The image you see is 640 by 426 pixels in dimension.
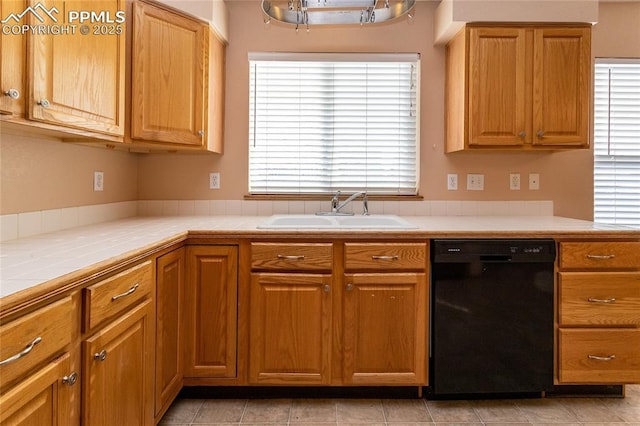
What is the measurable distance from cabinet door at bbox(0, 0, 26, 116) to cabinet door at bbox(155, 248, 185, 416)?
2.55 ft

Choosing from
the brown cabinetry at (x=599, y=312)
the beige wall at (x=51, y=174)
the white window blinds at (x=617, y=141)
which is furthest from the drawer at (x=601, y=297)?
the beige wall at (x=51, y=174)

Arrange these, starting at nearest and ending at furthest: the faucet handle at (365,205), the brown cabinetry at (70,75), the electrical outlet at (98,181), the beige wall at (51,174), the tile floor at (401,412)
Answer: the brown cabinetry at (70,75) → the beige wall at (51,174) → the tile floor at (401,412) → the electrical outlet at (98,181) → the faucet handle at (365,205)

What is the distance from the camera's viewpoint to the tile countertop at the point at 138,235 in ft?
3.80

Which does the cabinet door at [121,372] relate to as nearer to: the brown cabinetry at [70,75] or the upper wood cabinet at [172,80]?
the brown cabinetry at [70,75]

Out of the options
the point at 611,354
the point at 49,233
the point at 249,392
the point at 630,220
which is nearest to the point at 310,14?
the point at 49,233

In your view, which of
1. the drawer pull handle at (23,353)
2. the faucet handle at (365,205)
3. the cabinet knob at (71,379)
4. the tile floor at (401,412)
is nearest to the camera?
the drawer pull handle at (23,353)

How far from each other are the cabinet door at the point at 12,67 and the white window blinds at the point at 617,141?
330 centimetres

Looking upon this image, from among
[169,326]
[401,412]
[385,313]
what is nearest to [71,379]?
[169,326]

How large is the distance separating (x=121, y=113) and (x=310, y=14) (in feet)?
3.40

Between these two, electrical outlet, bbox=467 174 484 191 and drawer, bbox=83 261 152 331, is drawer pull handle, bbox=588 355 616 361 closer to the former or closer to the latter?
electrical outlet, bbox=467 174 484 191

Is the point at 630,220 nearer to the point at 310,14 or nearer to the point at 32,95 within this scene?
the point at 310,14

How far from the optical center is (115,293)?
1406mm

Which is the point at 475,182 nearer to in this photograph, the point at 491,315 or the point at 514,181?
the point at 514,181

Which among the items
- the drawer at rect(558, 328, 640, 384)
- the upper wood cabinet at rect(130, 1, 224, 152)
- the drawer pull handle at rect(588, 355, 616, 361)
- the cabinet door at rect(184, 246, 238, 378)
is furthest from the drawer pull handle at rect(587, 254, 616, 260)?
the upper wood cabinet at rect(130, 1, 224, 152)
